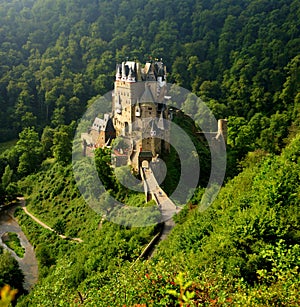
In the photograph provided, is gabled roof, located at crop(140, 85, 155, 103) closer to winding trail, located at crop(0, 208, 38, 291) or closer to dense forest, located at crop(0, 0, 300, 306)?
dense forest, located at crop(0, 0, 300, 306)

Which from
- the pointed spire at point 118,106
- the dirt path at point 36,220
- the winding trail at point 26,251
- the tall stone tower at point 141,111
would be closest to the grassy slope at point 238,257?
the tall stone tower at point 141,111

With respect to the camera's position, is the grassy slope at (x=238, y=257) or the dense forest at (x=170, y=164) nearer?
the grassy slope at (x=238, y=257)

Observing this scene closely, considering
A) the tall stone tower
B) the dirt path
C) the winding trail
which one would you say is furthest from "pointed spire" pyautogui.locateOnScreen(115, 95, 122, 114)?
the winding trail

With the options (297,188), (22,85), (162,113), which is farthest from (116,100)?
(22,85)

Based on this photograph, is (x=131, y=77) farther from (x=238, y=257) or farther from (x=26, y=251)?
(x=238, y=257)

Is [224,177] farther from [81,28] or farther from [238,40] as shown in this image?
[81,28]

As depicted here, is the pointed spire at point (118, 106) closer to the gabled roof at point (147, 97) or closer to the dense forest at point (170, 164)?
the gabled roof at point (147, 97)
